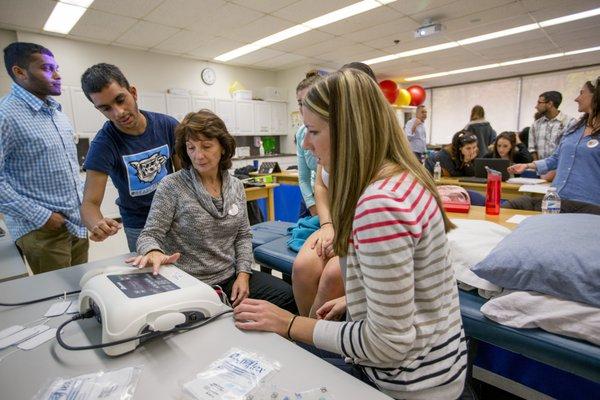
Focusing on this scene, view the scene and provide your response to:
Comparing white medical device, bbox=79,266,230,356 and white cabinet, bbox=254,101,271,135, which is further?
white cabinet, bbox=254,101,271,135

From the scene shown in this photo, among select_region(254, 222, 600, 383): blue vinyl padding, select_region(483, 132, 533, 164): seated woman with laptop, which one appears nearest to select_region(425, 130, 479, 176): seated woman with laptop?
select_region(483, 132, 533, 164): seated woman with laptop

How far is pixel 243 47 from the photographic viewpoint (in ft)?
19.1

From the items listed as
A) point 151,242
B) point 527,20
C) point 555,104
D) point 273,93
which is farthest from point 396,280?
point 273,93

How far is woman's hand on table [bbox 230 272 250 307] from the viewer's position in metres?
1.31

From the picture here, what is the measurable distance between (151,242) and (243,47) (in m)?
5.46

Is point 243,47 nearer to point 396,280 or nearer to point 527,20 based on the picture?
point 527,20

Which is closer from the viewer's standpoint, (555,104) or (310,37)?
(555,104)

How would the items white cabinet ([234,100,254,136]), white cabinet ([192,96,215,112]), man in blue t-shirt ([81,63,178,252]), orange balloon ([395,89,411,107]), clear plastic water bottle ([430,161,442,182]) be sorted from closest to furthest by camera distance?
man in blue t-shirt ([81,63,178,252]), clear plastic water bottle ([430,161,442,182]), white cabinet ([192,96,215,112]), white cabinet ([234,100,254,136]), orange balloon ([395,89,411,107])

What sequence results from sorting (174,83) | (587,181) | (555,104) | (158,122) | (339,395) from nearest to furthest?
(339,395)
(158,122)
(587,181)
(555,104)
(174,83)

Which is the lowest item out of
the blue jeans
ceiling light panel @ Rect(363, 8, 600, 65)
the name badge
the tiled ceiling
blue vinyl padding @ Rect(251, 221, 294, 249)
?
blue vinyl padding @ Rect(251, 221, 294, 249)

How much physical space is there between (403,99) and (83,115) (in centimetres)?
683

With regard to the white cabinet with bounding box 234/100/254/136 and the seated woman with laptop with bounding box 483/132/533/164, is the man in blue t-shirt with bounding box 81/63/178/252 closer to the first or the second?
the seated woman with laptop with bounding box 483/132/533/164

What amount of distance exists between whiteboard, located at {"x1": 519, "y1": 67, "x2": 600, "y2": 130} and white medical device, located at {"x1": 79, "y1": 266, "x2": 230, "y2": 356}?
10480mm

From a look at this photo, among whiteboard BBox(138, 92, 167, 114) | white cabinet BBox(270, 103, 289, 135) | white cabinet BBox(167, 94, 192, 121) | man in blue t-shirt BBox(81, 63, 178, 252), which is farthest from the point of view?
white cabinet BBox(270, 103, 289, 135)
